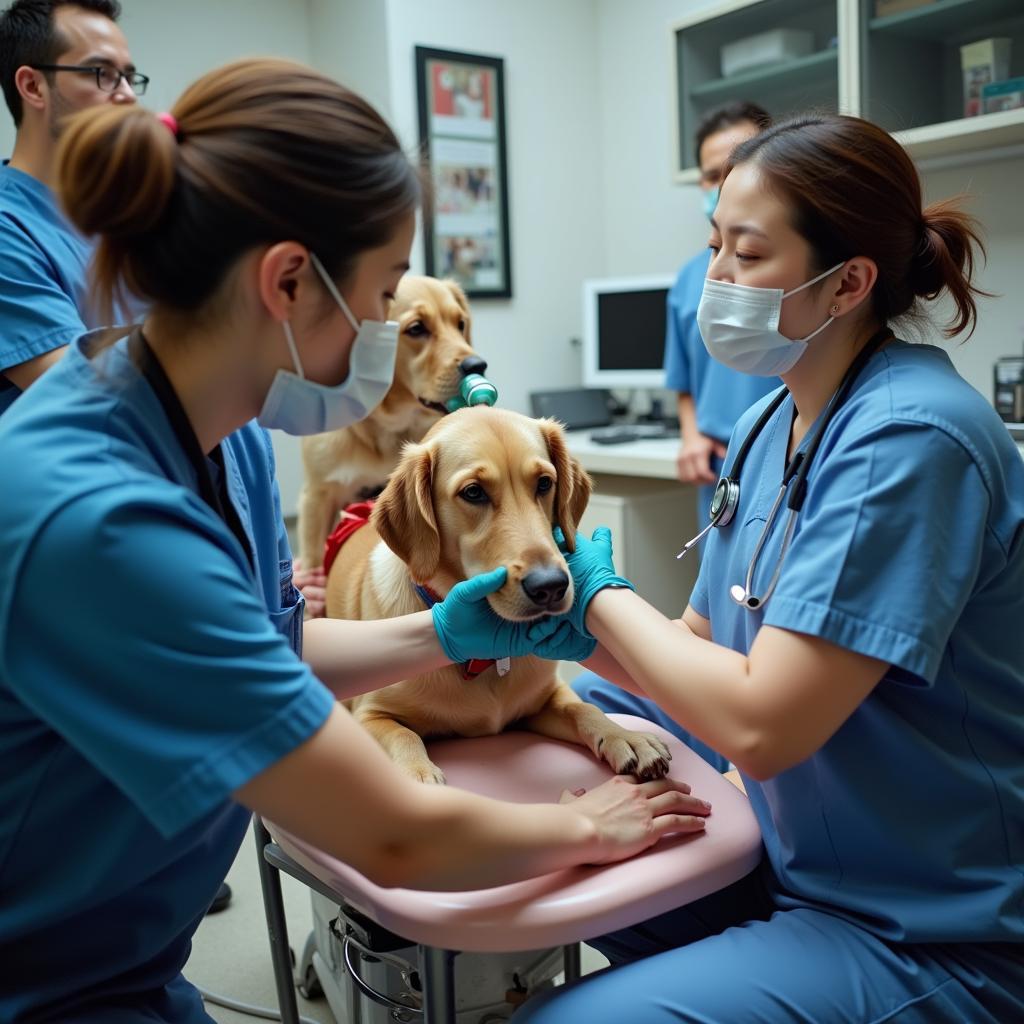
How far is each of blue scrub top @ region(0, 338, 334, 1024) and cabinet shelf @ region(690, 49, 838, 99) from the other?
2851mm

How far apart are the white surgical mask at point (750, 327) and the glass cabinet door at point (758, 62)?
2.17 m

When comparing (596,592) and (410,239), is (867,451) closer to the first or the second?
(596,592)

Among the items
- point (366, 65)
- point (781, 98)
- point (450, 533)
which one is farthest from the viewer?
point (366, 65)

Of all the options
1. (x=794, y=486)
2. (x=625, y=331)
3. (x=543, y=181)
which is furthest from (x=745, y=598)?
(x=543, y=181)

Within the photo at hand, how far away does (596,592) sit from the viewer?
48.7 inches

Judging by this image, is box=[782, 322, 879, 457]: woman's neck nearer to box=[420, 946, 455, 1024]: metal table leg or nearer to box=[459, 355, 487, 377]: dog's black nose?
box=[420, 946, 455, 1024]: metal table leg

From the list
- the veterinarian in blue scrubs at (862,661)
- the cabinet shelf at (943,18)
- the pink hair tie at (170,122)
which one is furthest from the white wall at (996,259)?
the pink hair tie at (170,122)

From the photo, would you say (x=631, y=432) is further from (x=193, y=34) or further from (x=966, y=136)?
(x=193, y=34)

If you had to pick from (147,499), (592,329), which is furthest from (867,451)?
(592,329)

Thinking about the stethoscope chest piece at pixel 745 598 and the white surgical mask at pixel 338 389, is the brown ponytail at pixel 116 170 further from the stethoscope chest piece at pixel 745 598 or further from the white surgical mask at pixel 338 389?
the stethoscope chest piece at pixel 745 598

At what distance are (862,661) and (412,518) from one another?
65 centimetres

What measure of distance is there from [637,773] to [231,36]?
145 inches

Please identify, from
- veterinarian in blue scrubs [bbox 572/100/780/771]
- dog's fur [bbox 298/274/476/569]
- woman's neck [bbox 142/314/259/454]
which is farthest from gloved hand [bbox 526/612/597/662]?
veterinarian in blue scrubs [bbox 572/100/780/771]

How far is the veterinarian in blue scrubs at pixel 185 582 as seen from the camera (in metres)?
0.77
